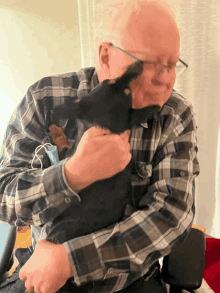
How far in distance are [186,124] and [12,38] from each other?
0.88 m

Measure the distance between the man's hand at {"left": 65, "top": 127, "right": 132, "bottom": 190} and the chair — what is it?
1.17ft

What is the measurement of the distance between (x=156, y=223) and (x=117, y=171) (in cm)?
19

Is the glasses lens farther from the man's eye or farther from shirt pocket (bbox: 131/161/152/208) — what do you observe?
shirt pocket (bbox: 131/161/152/208)

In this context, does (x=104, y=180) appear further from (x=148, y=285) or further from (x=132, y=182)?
(x=148, y=285)

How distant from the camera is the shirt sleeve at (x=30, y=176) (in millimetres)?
437

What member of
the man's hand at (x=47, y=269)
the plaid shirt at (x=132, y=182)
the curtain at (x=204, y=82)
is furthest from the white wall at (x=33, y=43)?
the man's hand at (x=47, y=269)

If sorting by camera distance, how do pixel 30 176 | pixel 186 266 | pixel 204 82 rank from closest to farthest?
pixel 30 176
pixel 186 266
pixel 204 82

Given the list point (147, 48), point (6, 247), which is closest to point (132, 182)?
point (147, 48)

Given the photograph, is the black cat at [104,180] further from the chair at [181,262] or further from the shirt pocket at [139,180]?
the chair at [181,262]

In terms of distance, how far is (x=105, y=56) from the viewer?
406 millimetres

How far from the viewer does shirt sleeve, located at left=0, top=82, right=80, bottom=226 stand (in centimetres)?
44

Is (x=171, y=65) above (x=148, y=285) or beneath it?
above

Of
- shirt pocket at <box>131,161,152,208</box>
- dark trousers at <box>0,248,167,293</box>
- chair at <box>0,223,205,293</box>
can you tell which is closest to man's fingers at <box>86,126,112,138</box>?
shirt pocket at <box>131,161,152,208</box>

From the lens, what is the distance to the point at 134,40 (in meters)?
0.37
